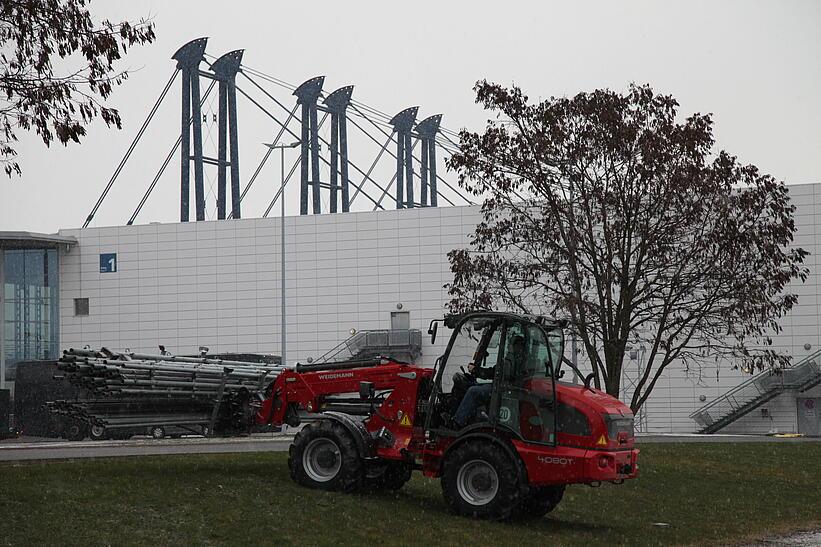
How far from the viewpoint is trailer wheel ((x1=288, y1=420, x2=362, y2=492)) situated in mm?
16734

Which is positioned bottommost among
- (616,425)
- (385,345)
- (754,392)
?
(754,392)

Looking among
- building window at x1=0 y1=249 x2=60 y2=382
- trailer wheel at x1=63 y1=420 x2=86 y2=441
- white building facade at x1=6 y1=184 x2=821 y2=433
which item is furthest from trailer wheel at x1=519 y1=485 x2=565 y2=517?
building window at x1=0 y1=249 x2=60 y2=382

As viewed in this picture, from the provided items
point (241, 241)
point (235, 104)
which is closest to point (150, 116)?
point (235, 104)

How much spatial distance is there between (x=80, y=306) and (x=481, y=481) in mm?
64301

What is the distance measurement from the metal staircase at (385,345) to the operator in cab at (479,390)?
5003 cm

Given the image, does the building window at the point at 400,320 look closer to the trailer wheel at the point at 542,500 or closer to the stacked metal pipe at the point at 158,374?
the stacked metal pipe at the point at 158,374

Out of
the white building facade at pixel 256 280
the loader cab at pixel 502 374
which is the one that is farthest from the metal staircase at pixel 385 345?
the loader cab at pixel 502 374

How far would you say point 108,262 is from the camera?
7575 centimetres

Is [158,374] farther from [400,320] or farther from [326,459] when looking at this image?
[400,320]

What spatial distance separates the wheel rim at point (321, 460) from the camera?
17.0m

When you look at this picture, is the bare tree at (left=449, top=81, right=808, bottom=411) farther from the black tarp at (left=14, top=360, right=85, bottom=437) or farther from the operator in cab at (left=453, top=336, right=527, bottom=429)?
the black tarp at (left=14, top=360, right=85, bottom=437)

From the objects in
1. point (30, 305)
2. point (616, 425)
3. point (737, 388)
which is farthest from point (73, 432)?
point (30, 305)

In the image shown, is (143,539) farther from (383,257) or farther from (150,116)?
(150,116)

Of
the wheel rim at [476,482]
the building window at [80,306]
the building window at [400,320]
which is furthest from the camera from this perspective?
the building window at [80,306]
